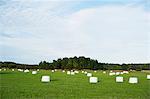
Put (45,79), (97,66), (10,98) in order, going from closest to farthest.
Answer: (10,98)
(45,79)
(97,66)

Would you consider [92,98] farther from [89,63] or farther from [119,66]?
[89,63]

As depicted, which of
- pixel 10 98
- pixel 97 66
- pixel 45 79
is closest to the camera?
pixel 10 98

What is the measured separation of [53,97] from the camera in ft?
55.5

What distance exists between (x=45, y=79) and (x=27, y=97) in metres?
14.8

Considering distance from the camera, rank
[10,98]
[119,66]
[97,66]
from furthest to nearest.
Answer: [97,66], [119,66], [10,98]

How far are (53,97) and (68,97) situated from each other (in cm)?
67

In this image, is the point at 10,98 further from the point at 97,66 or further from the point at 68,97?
the point at 97,66

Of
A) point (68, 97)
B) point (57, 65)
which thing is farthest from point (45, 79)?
point (57, 65)

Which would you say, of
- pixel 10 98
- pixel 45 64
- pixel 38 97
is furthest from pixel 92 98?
pixel 45 64

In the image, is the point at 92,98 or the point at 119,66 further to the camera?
the point at 119,66

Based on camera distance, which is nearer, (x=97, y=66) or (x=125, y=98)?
(x=125, y=98)

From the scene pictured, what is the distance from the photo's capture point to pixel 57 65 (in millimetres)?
143375

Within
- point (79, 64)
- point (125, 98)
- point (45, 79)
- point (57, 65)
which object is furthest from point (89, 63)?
point (125, 98)

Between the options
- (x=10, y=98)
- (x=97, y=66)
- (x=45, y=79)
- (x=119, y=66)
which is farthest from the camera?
(x=97, y=66)
